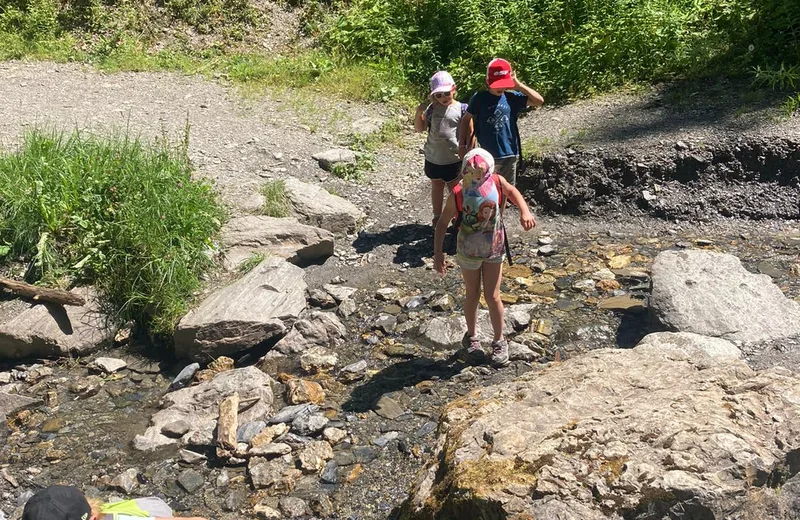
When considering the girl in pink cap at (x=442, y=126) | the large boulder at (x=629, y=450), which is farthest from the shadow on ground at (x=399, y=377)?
the girl in pink cap at (x=442, y=126)

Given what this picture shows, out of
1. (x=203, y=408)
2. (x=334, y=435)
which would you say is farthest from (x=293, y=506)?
(x=203, y=408)

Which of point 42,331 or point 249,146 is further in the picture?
point 249,146

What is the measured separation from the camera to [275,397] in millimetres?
5676

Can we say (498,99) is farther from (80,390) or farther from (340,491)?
(80,390)

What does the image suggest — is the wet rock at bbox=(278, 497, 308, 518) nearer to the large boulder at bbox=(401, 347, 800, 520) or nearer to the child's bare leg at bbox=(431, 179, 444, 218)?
the large boulder at bbox=(401, 347, 800, 520)

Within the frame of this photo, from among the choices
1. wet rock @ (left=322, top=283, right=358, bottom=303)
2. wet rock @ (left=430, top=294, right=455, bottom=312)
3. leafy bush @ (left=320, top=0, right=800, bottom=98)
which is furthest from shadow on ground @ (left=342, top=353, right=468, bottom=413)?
leafy bush @ (left=320, top=0, right=800, bottom=98)

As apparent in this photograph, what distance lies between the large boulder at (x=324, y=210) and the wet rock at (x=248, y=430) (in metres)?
2.91

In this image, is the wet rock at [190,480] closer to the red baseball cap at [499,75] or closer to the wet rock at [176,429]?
the wet rock at [176,429]

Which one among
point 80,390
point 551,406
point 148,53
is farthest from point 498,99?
point 148,53

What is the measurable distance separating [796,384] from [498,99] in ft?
11.5

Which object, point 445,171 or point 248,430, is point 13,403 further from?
point 445,171

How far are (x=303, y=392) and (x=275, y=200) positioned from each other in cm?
277

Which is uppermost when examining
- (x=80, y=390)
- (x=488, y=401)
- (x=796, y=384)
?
(x=796, y=384)

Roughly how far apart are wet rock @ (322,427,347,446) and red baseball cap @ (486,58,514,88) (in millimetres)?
2896
